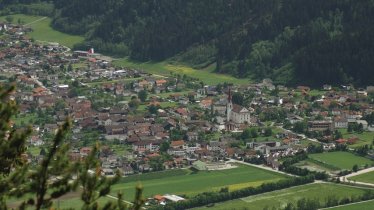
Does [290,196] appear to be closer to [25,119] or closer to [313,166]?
[313,166]

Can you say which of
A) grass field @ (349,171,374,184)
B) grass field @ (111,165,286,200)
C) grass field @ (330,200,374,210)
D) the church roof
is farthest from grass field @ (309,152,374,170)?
the church roof

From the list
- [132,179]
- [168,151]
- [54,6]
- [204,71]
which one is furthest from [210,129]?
[54,6]

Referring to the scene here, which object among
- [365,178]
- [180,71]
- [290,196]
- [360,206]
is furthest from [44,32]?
[360,206]

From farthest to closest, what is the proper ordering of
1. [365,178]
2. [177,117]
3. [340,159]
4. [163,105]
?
[163,105], [177,117], [340,159], [365,178]

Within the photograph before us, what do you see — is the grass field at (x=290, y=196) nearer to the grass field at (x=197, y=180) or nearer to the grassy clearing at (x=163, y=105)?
the grass field at (x=197, y=180)

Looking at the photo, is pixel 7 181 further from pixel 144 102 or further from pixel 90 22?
pixel 90 22

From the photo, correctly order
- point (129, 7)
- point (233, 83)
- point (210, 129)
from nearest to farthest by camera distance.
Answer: point (210, 129) → point (233, 83) → point (129, 7)

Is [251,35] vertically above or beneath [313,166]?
above
